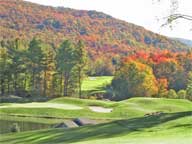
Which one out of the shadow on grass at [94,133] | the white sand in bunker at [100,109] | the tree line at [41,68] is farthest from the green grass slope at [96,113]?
the shadow on grass at [94,133]

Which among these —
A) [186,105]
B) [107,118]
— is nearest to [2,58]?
[107,118]

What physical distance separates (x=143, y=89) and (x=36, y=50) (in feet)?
66.9

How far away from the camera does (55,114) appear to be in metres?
63.5

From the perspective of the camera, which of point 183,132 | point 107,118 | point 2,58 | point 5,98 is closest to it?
point 183,132

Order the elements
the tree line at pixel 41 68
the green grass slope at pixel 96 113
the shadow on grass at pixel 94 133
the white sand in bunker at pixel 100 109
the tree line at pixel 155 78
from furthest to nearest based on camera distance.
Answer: the tree line at pixel 41 68
the tree line at pixel 155 78
the white sand in bunker at pixel 100 109
the green grass slope at pixel 96 113
the shadow on grass at pixel 94 133

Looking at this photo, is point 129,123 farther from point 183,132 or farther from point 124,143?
point 124,143

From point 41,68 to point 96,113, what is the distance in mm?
32151

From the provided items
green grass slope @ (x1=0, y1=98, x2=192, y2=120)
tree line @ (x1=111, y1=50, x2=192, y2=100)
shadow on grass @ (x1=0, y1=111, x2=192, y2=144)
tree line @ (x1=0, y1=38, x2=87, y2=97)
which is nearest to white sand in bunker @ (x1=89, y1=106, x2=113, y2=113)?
green grass slope @ (x1=0, y1=98, x2=192, y2=120)

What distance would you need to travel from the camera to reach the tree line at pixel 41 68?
90250mm

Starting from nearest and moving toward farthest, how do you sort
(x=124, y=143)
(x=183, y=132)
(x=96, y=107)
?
(x=124, y=143), (x=183, y=132), (x=96, y=107)

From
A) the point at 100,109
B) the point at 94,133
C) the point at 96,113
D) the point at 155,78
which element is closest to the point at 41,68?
the point at 155,78

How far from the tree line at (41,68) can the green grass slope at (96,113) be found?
21711 millimetres

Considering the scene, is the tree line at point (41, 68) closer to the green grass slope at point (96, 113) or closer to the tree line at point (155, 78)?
the tree line at point (155, 78)

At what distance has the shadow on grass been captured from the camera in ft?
73.8
